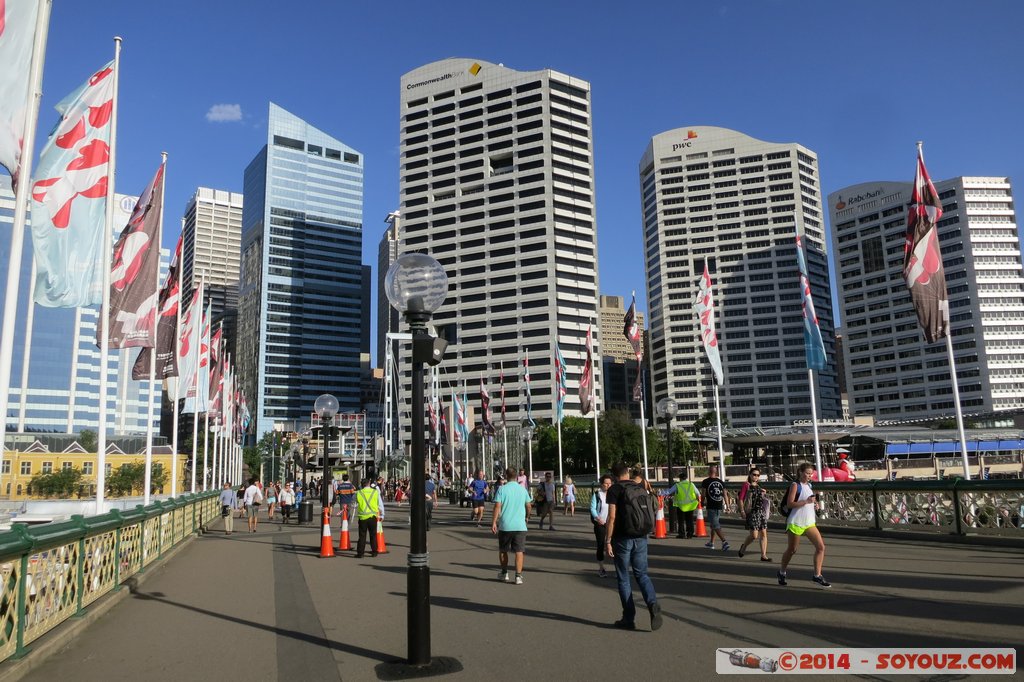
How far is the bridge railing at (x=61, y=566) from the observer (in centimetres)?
658

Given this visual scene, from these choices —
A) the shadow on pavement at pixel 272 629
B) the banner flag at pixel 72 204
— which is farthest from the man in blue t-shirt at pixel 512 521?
the banner flag at pixel 72 204

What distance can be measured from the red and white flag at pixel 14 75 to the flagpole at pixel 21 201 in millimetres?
55

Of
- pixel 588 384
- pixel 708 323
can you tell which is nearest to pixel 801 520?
pixel 708 323

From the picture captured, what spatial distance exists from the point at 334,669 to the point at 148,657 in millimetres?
2182

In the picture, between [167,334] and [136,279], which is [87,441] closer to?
[167,334]

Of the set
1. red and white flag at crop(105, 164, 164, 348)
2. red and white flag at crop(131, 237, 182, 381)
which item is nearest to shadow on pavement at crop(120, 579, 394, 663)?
red and white flag at crop(105, 164, 164, 348)

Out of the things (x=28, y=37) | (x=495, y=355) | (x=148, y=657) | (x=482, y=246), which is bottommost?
(x=148, y=657)

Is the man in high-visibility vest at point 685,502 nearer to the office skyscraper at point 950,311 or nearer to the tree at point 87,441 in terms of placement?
the tree at point 87,441

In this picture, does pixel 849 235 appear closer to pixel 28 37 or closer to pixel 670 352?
pixel 670 352

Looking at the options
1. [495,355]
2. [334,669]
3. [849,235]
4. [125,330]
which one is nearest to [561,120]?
[495,355]

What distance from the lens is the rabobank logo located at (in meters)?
175

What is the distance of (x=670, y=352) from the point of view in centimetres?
16825

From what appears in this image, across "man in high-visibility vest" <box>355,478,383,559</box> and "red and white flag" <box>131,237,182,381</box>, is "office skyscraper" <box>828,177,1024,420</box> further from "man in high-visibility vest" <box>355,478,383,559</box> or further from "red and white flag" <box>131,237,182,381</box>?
"red and white flag" <box>131,237,182,381</box>

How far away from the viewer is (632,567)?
26.1 feet
